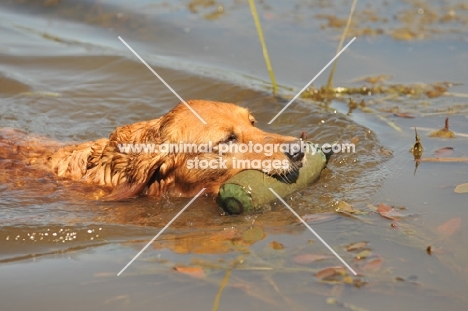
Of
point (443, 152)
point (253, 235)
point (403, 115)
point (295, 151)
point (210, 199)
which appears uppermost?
point (403, 115)

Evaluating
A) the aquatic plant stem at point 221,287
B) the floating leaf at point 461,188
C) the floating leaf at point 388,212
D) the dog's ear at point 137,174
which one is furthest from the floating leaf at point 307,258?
the dog's ear at point 137,174

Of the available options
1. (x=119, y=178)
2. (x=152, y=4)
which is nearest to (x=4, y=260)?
(x=119, y=178)

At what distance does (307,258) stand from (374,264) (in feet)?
1.32

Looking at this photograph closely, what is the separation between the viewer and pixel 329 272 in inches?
164

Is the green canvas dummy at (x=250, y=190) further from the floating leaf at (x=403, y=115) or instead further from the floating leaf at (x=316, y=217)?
the floating leaf at (x=403, y=115)

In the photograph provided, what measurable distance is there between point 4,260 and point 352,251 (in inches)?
87.5

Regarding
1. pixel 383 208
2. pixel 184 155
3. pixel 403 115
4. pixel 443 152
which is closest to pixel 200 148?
pixel 184 155

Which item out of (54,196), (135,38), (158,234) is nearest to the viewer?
(158,234)

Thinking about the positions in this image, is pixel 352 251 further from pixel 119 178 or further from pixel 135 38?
pixel 135 38

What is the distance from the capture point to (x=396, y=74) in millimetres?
Answer: 8258

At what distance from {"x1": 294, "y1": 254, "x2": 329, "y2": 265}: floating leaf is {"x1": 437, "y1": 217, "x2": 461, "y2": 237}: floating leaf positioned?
909 millimetres

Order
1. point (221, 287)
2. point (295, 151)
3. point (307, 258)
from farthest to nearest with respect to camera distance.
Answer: point (295, 151)
point (307, 258)
point (221, 287)

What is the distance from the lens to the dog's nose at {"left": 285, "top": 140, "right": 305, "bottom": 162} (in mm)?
5469

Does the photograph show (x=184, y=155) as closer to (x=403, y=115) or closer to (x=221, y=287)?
(x=221, y=287)
